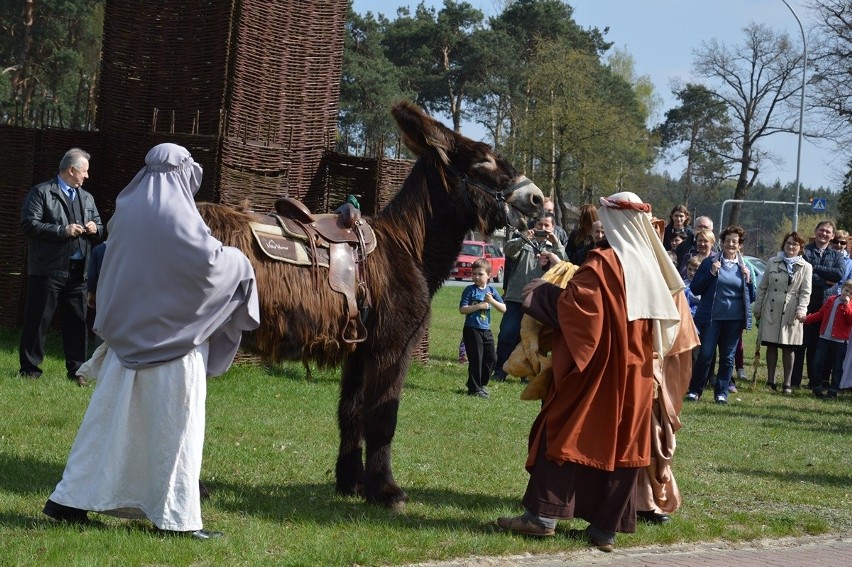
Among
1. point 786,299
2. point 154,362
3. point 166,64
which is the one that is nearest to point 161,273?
point 154,362

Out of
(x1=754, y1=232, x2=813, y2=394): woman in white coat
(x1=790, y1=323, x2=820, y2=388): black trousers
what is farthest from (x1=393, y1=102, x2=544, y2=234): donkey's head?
(x1=790, y1=323, x2=820, y2=388): black trousers

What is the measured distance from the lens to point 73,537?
570 centimetres

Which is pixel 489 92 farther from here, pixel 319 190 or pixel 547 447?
pixel 547 447

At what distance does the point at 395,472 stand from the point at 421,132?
2714mm

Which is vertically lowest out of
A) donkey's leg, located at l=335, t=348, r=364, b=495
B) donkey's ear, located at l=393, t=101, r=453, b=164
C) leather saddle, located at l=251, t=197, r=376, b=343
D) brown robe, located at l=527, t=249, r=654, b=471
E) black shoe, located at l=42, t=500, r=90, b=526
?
black shoe, located at l=42, t=500, r=90, b=526

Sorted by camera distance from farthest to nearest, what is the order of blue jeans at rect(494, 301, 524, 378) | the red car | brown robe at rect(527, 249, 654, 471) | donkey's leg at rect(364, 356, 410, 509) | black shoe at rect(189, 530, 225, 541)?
the red car → blue jeans at rect(494, 301, 524, 378) → donkey's leg at rect(364, 356, 410, 509) → brown robe at rect(527, 249, 654, 471) → black shoe at rect(189, 530, 225, 541)

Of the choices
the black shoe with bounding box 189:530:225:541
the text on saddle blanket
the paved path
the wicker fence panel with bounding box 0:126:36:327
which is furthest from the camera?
the wicker fence panel with bounding box 0:126:36:327

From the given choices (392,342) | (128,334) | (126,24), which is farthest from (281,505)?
(126,24)

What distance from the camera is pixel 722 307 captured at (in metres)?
14.4

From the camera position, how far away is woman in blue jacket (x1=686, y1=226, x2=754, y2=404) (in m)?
14.3

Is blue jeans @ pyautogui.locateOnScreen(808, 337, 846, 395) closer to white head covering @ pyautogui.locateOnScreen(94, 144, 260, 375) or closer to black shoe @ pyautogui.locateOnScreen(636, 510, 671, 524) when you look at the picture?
black shoe @ pyautogui.locateOnScreen(636, 510, 671, 524)

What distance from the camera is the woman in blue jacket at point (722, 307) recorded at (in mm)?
14305

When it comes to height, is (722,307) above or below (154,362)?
above

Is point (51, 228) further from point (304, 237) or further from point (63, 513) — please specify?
point (63, 513)
